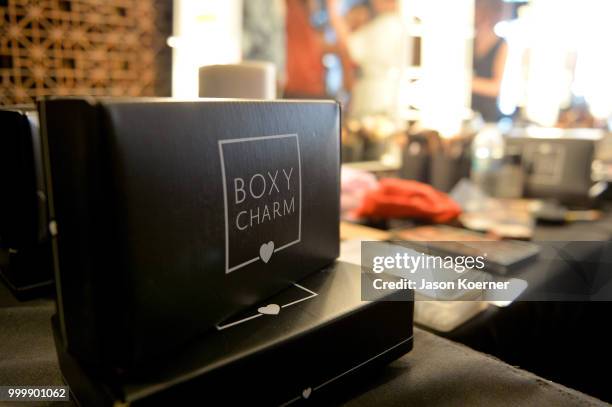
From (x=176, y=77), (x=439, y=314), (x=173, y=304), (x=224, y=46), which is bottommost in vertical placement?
(x=439, y=314)

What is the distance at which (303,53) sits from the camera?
10.3 feet

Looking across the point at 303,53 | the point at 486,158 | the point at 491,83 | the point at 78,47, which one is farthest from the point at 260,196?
the point at 491,83

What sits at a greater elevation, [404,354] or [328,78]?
[328,78]

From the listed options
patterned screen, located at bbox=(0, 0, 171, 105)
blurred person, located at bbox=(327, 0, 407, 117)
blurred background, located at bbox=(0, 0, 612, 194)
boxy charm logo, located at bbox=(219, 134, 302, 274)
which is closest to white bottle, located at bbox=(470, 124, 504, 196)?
blurred background, located at bbox=(0, 0, 612, 194)

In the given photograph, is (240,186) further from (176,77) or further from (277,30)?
(277,30)

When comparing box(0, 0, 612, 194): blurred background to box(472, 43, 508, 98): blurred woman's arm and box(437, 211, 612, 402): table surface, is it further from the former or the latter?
box(437, 211, 612, 402): table surface

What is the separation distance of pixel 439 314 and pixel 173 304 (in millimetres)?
426

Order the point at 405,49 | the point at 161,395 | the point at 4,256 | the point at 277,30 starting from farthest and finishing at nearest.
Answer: the point at 405,49, the point at 277,30, the point at 4,256, the point at 161,395

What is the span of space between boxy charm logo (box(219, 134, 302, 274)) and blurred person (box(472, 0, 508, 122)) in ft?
12.4

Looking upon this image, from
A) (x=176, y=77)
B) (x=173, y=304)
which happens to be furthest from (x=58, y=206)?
(x=176, y=77)

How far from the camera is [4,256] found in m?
0.66

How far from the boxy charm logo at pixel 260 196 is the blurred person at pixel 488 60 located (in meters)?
3.79

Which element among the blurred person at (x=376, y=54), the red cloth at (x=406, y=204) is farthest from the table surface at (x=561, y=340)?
the blurred person at (x=376, y=54)

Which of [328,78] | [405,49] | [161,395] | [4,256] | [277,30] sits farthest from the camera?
[405,49]
